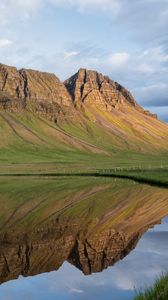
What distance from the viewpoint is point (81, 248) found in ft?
89.9

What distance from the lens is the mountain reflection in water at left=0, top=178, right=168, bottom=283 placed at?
24.6 m

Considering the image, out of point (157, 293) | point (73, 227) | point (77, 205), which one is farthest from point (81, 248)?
point (77, 205)

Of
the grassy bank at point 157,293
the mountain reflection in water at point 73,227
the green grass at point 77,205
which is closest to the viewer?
the grassy bank at point 157,293

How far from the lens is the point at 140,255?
25984 mm

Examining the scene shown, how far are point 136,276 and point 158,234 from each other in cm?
1160

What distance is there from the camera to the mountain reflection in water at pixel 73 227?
2459 cm

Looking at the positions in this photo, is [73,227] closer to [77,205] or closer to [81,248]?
[81,248]

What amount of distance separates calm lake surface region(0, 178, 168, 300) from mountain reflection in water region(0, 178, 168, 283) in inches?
2.0

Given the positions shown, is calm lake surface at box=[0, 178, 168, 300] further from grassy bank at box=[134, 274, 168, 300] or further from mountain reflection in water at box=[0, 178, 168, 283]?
grassy bank at box=[134, 274, 168, 300]

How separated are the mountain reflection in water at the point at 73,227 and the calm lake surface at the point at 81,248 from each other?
0.17 ft

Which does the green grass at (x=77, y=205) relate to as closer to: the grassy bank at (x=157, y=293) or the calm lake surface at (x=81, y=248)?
the calm lake surface at (x=81, y=248)

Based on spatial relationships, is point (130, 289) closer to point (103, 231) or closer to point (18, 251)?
point (18, 251)

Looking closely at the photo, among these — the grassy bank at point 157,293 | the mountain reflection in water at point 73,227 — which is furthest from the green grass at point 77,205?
the grassy bank at point 157,293

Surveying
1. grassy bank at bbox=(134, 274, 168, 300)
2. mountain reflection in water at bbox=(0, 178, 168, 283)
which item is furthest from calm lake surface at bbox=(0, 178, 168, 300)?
grassy bank at bbox=(134, 274, 168, 300)
